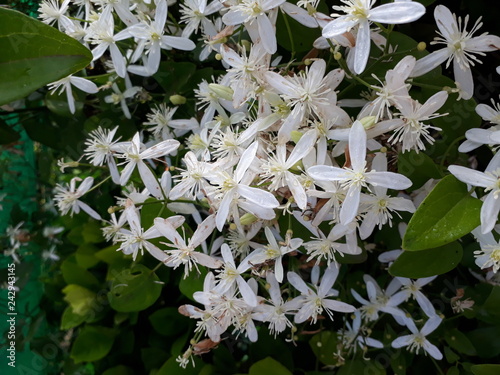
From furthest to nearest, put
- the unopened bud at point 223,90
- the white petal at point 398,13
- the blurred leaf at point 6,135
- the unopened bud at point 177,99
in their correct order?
the blurred leaf at point 6,135 < the unopened bud at point 177,99 < the unopened bud at point 223,90 < the white petal at point 398,13

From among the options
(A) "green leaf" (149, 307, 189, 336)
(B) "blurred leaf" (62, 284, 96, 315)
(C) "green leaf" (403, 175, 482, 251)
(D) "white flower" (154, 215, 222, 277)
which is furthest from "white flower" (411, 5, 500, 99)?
(B) "blurred leaf" (62, 284, 96, 315)

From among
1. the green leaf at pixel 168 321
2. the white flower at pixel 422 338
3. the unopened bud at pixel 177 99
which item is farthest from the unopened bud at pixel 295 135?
the green leaf at pixel 168 321

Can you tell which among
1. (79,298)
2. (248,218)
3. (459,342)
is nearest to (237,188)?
(248,218)

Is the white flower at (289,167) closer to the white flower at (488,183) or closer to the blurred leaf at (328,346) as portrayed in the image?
the white flower at (488,183)

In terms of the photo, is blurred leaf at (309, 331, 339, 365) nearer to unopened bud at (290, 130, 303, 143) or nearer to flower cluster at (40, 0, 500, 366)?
flower cluster at (40, 0, 500, 366)

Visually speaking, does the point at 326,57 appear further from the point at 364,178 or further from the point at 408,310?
the point at 408,310

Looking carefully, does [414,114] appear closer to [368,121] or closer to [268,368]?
[368,121]
